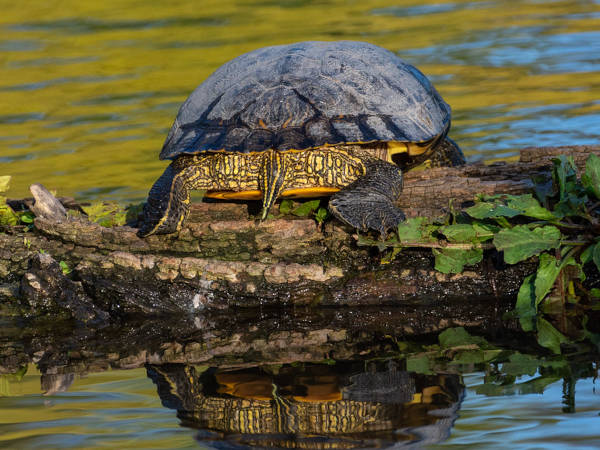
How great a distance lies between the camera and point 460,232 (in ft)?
13.5

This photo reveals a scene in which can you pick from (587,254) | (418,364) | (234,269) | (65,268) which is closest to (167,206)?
(234,269)

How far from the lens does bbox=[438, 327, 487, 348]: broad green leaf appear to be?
3766 millimetres

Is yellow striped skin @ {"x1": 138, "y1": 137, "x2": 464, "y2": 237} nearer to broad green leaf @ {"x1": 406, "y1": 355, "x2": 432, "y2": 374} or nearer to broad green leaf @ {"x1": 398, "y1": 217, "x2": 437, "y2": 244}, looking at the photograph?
broad green leaf @ {"x1": 398, "y1": 217, "x2": 437, "y2": 244}

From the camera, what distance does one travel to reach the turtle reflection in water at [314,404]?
2.91 metres

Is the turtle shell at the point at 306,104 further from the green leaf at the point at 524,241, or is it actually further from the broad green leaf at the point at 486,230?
the green leaf at the point at 524,241

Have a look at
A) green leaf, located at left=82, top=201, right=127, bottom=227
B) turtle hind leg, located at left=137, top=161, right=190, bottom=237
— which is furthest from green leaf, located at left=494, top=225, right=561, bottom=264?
green leaf, located at left=82, top=201, right=127, bottom=227

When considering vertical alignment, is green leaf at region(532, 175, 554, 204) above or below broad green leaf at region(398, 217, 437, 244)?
above

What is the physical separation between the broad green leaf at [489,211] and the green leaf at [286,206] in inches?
41.9

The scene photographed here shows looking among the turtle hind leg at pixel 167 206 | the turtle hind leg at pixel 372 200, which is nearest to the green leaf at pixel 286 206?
the turtle hind leg at pixel 372 200

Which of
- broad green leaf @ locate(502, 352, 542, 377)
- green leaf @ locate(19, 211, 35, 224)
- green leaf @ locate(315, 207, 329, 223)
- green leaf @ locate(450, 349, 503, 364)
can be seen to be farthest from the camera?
green leaf @ locate(19, 211, 35, 224)

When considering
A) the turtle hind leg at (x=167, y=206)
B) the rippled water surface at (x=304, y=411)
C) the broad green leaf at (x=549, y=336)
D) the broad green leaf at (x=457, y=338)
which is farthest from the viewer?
the turtle hind leg at (x=167, y=206)

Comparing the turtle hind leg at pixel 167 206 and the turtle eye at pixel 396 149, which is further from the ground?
the turtle eye at pixel 396 149

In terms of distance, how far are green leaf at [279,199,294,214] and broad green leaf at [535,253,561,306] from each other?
1416mm

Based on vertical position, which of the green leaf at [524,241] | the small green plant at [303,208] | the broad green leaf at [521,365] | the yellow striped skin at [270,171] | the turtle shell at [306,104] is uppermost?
the turtle shell at [306,104]
